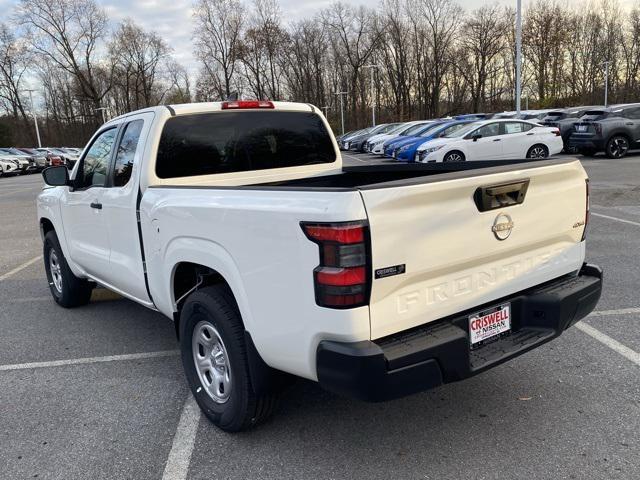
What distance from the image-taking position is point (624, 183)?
12.8 metres

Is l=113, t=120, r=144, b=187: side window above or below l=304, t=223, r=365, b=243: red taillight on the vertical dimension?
above

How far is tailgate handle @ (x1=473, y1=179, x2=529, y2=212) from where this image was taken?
2.62m

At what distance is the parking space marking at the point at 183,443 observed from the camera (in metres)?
2.79

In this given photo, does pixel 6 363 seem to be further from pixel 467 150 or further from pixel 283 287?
pixel 467 150

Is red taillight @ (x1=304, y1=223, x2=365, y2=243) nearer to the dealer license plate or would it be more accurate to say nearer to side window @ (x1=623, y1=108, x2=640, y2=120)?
the dealer license plate

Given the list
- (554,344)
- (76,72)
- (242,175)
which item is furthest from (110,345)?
(76,72)

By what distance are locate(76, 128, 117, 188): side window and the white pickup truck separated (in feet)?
0.78

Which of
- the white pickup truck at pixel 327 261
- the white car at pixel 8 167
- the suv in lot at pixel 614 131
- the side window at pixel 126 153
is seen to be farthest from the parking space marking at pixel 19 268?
the white car at pixel 8 167

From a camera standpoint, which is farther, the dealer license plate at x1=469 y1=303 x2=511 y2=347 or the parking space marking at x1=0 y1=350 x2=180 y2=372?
the parking space marking at x1=0 y1=350 x2=180 y2=372

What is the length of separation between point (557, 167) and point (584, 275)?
78cm

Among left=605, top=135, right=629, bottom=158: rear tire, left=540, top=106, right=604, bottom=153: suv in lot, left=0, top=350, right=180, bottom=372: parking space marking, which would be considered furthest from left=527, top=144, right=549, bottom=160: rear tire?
left=0, top=350, right=180, bottom=372: parking space marking

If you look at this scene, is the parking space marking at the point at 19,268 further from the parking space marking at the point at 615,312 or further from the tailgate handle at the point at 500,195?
the parking space marking at the point at 615,312

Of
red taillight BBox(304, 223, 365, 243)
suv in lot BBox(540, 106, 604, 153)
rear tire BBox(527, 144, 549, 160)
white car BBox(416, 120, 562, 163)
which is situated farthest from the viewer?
suv in lot BBox(540, 106, 604, 153)

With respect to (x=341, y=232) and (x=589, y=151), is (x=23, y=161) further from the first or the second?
(x=341, y=232)
